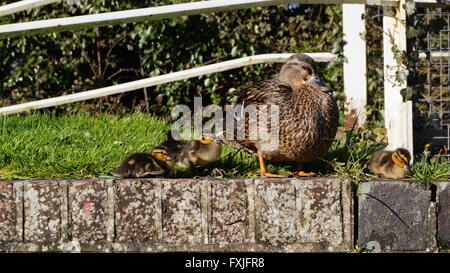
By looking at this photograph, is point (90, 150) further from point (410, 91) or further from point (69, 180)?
point (410, 91)

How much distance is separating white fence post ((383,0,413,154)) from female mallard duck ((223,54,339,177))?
698 mm

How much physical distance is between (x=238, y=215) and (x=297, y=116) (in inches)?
26.5

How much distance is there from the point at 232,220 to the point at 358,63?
2249mm

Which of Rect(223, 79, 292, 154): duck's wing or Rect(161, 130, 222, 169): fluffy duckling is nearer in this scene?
Rect(223, 79, 292, 154): duck's wing

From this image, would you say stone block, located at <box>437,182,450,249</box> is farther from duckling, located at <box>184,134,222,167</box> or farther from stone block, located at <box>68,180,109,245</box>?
stone block, located at <box>68,180,109,245</box>

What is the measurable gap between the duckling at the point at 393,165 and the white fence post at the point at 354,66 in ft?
4.16

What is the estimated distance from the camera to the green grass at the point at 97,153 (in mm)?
4086

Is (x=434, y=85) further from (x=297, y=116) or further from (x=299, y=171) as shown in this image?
(x=297, y=116)

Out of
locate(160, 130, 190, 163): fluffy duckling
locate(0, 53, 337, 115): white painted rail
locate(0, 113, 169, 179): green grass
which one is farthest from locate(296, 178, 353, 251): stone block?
locate(0, 53, 337, 115): white painted rail

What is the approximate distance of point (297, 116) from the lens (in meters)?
3.96

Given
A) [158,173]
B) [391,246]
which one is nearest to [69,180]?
[158,173]

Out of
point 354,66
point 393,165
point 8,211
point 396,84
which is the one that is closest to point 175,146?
point 8,211

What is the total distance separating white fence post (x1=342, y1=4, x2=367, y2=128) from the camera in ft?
17.8

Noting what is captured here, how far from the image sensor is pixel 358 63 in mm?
5453
